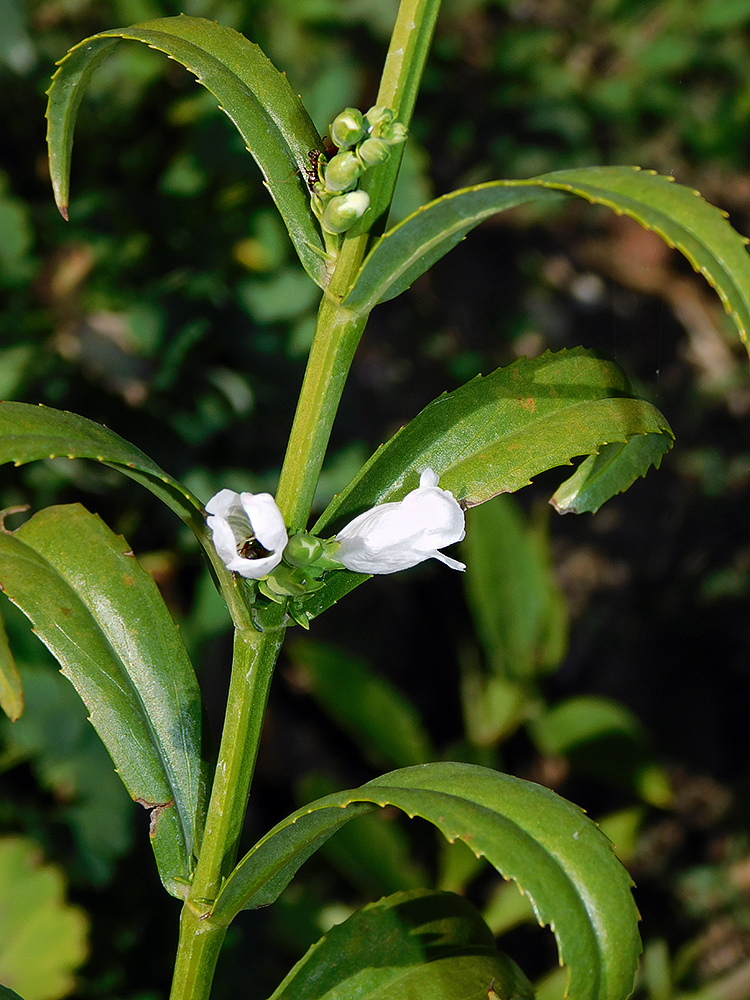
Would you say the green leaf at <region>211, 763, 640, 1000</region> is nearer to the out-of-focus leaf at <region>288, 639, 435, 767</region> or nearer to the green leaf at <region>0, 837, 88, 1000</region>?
the green leaf at <region>0, 837, 88, 1000</region>

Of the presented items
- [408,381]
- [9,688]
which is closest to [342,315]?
[9,688]

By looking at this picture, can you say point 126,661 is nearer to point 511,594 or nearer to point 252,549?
point 252,549

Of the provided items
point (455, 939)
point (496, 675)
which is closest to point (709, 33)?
point (496, 675)

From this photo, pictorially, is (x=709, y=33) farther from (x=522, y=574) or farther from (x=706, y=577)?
(x=522, y=574)

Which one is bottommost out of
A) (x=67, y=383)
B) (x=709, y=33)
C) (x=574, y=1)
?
(x=67, y=383)

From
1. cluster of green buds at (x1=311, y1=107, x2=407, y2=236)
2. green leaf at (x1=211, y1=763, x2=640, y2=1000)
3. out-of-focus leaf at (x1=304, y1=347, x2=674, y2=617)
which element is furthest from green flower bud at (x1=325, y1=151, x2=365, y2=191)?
green leaf at (x1=211, y1=763, x2=640, y2=1000)

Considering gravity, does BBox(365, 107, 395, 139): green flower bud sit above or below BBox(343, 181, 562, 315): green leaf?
above

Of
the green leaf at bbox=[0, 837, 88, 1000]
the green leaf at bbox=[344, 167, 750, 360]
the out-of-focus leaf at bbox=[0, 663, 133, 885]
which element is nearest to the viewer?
the green leaf at bbox=[344, 167, 750, 360]
